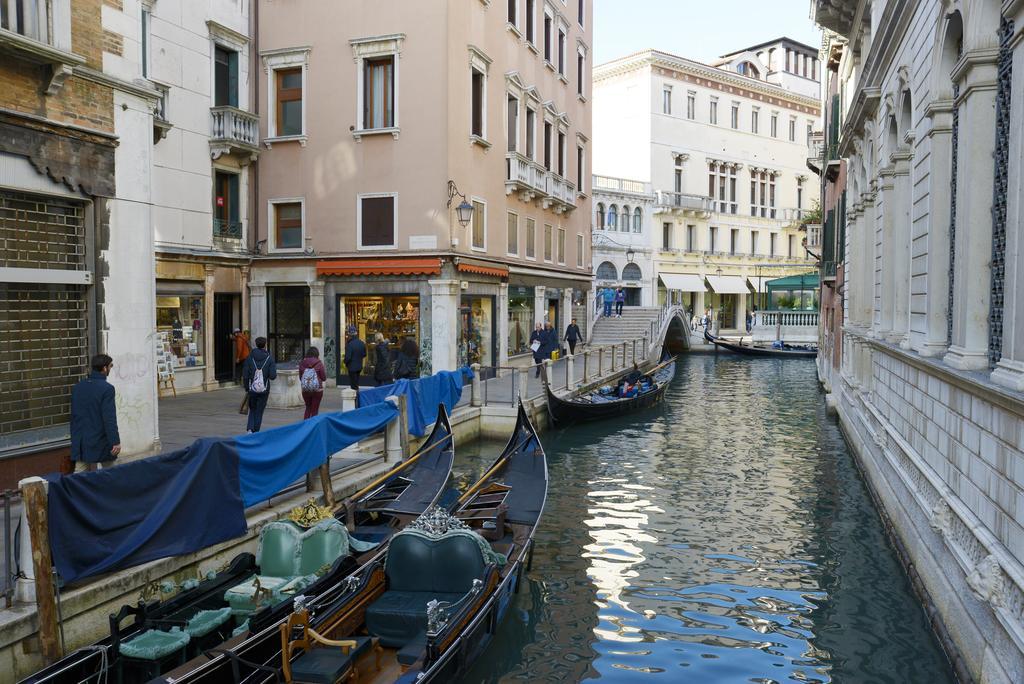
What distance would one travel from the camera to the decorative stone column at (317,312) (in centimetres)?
1736

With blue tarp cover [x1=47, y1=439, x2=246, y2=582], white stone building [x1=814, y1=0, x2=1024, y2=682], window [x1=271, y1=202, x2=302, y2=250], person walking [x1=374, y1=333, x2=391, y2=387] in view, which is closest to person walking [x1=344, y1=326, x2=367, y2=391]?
person walking [x1=374, y1=333, x2=391, y2=387]

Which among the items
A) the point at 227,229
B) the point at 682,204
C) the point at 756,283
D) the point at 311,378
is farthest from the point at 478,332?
the point at 756,283

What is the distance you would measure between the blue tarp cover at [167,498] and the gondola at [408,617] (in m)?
1.46

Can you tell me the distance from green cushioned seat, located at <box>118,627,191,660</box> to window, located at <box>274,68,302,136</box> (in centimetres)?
A: 1404

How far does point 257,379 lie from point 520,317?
12.0 metres

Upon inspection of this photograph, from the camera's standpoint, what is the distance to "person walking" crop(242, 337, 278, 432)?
34.4 feet

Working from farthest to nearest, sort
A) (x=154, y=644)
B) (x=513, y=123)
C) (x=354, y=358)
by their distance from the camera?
1. (x=513, y=123)
2. (x=354, y=358)
3. (x=154, y=644)

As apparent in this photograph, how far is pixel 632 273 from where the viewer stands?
39281 mm

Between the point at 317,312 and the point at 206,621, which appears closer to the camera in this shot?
the point at 206,621

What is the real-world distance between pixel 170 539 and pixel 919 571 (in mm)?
6418

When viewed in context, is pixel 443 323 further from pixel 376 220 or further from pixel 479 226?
pixel 479 226

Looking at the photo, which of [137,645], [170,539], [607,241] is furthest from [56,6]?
[607,241]

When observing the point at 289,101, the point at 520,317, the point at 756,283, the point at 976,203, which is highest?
the point at 289,101

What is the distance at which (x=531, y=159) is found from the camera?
21391 millimetres
